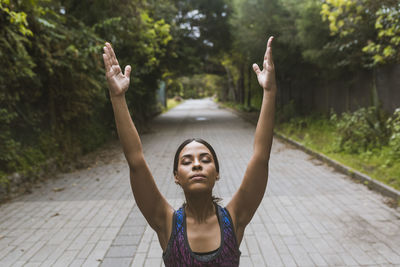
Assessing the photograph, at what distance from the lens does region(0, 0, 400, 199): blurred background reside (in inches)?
262

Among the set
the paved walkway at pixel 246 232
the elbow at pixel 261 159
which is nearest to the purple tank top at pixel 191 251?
the elbow at pixel 261 159

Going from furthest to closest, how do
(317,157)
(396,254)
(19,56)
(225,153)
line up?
1. (225,153)
2. (317,157)
3. (19,56)
4. (396,254)

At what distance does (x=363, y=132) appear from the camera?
358 inches

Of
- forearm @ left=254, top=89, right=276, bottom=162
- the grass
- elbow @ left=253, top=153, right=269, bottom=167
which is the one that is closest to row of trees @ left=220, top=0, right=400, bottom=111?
the grass

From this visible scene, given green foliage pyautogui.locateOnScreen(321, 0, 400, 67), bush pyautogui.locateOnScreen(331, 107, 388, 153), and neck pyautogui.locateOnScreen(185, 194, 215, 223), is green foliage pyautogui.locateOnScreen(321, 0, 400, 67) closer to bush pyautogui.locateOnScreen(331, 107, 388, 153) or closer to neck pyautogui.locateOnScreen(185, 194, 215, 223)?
bush pyautogui.locateOnScreen(331, 107, 388, 153)

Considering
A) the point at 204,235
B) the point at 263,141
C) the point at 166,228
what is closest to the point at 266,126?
the point at 263,141

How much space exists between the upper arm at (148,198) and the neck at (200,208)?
0.13 m

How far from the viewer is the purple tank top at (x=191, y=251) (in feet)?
5.80

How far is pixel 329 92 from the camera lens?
1513 cm

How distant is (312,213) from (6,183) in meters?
5.47

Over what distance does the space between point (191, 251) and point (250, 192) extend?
0.47m

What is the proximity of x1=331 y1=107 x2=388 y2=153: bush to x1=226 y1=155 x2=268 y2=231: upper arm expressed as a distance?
25.9 feet

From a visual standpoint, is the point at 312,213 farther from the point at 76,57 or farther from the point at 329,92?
the point at 329,92

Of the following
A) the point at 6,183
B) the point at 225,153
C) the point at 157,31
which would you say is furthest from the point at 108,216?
the point at 157,31
